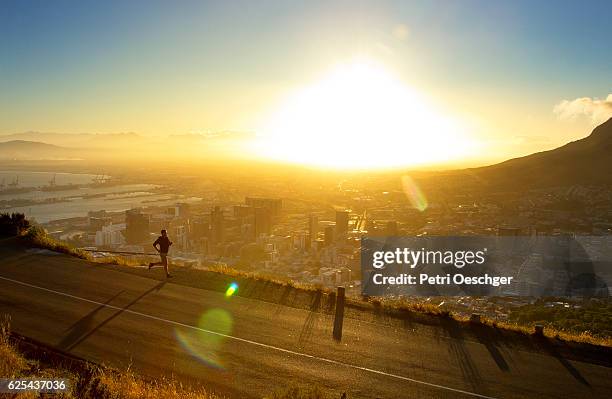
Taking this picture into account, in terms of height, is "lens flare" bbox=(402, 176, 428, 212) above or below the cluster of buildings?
above

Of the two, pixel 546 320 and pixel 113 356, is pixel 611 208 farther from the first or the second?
pixel 113 356

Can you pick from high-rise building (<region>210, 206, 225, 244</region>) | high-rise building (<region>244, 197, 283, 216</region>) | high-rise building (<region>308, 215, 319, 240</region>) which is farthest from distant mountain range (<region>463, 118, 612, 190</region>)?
high-rise building (<region>210, 206, 225, 244</region>)

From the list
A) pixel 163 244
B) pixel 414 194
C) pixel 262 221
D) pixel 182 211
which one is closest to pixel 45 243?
pixel 163 244

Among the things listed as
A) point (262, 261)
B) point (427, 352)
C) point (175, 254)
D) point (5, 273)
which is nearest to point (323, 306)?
point (427, 352)

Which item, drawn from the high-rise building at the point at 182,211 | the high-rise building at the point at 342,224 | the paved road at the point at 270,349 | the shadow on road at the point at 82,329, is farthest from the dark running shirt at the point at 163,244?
the high-rise building at the point at 182,211

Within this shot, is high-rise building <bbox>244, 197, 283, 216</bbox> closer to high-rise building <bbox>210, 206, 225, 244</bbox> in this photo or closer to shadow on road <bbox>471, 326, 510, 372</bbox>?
high-rise building <bbox>210, 206, 225, 244</bbox>

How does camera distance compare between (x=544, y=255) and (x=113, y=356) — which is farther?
(x=544, y=255)
